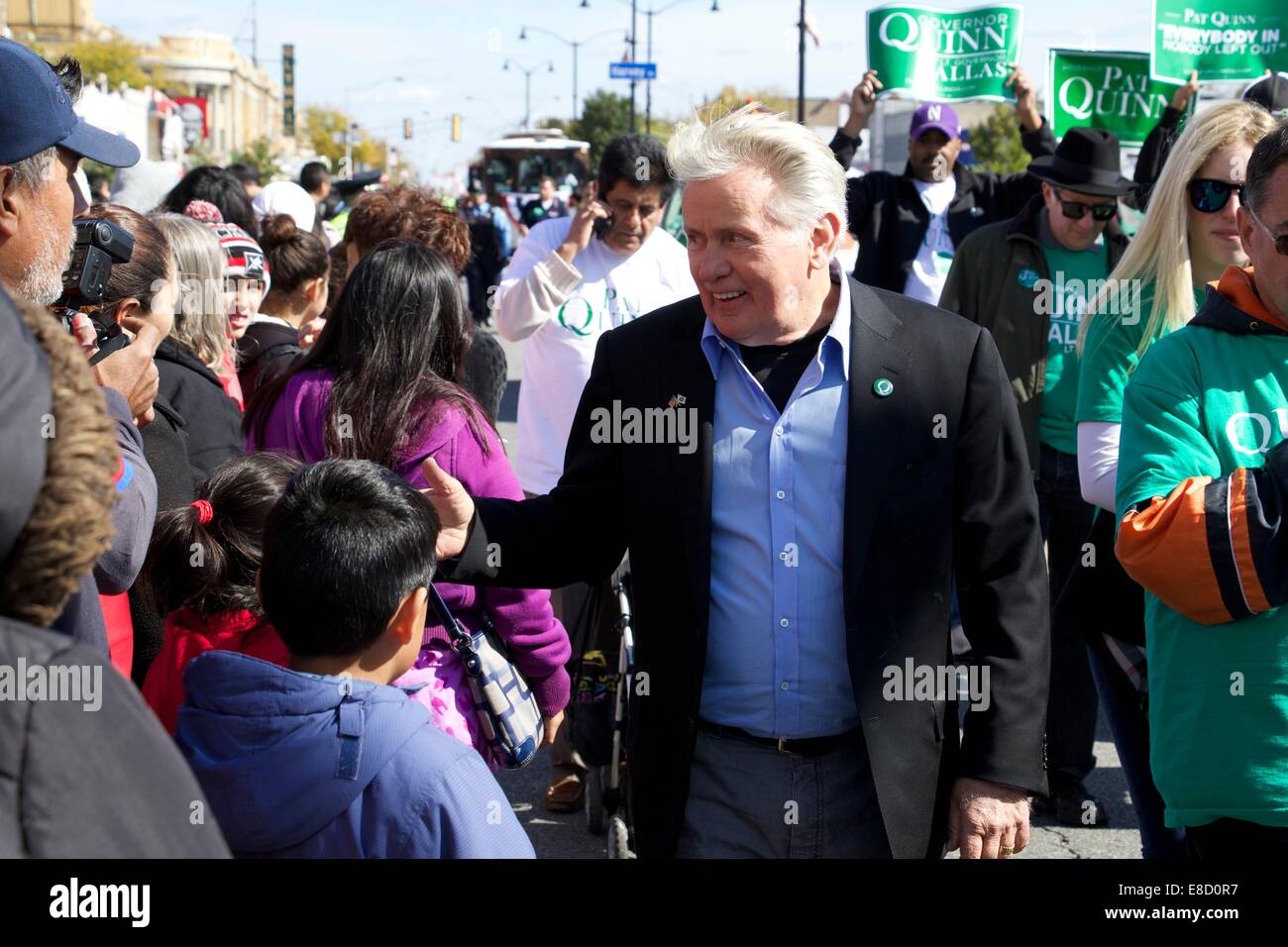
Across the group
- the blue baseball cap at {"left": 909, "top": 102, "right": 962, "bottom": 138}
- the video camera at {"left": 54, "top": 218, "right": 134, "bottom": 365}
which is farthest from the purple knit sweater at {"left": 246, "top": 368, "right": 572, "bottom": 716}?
the blue baseball cap at {"left": 909, "top": 102, "right": 962, "bottom": 138}

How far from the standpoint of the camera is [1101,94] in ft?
25.8

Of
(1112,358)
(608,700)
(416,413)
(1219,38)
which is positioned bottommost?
(608,700)

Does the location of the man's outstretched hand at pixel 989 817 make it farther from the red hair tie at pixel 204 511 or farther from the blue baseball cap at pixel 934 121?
the blue baseball cap at pixel 934 121

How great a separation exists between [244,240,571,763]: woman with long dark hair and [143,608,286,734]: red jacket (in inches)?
15.9

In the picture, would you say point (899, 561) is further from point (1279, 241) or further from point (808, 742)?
point (1279, 241)

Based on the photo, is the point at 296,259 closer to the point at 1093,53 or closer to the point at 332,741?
the point at 332,741

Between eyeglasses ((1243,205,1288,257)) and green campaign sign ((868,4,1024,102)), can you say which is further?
green campaign sign ((868,4,1024,102))

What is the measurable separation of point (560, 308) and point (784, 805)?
284 cm

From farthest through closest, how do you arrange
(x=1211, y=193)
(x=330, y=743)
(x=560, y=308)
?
(x=560, y=308), (x=1211, y=193), (x=330, y=743)

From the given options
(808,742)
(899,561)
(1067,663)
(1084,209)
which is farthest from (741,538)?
(1084,209)

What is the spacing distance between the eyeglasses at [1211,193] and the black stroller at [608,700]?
6.84 feet

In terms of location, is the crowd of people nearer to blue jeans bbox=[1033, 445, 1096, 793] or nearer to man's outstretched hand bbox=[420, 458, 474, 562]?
man's outstretched hand bbox=[420, 458, 474, 562]

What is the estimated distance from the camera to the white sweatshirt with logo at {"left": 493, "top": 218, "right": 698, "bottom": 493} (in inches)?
197

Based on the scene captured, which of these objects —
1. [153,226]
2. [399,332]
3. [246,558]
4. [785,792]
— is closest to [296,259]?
[153,226]
